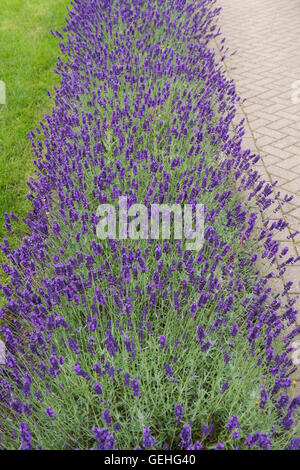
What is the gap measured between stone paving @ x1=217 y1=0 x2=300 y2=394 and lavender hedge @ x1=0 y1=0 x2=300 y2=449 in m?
0.50

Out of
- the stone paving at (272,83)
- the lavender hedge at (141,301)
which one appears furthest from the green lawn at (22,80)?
the stone paving at (272,83)

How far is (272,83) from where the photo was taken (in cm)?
526

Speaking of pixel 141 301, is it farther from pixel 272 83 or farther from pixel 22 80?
pixel 272 83

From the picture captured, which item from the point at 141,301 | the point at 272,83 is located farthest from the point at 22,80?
the point at 141,301

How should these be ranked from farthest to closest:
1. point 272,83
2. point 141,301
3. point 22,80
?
point 272,83 < point 22,80 < point 141,301

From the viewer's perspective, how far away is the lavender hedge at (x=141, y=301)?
1.65m

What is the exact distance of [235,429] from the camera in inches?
57.1

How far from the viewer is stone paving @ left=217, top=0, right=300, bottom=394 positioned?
11.8 ft

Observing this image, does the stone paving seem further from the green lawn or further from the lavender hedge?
the green lawn

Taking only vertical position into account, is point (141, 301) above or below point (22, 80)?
below

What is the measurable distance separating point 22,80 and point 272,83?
3181mm

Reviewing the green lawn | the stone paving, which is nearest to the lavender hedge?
the green lawn

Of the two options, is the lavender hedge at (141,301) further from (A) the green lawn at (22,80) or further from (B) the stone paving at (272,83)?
(B) the stone paving at (272,83)

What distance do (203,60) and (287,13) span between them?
471 centimetres
